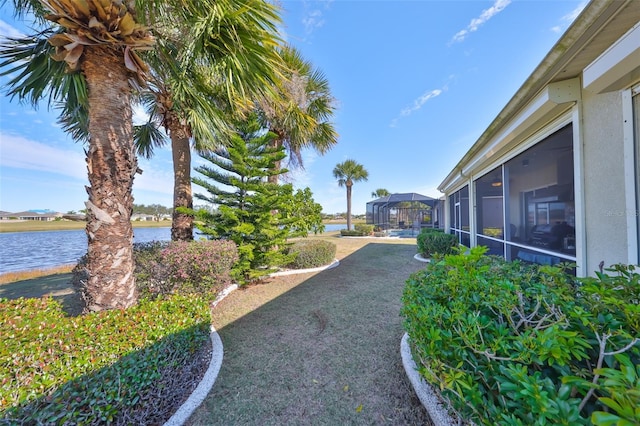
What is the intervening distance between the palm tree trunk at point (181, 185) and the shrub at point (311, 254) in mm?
2975

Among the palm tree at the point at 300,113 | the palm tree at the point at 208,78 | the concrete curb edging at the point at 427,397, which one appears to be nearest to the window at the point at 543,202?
the concrete curb edging at the point at 427,397

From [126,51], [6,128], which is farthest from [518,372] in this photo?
[6,128]

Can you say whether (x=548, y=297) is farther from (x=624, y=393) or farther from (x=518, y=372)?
(x=624, y=393)

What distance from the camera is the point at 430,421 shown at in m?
1.83

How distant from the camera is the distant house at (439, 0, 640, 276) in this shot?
1650 millimetres

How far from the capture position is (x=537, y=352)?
3.24 feet

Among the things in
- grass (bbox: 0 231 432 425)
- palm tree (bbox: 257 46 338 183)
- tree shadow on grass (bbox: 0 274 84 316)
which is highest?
palm tree (bbox: 257 46 338 183)

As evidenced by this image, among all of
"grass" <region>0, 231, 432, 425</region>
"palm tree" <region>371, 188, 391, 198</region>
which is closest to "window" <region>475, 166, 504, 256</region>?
"grass" <region>0, 231, 432, 425</region>

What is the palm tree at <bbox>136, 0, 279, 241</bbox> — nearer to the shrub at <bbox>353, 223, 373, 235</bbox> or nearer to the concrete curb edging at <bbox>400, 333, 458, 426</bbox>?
the concrete curb edging at <bbox>400, 333, 458, 426</bbox>

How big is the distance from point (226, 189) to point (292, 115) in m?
2.99

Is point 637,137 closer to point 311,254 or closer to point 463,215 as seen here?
point 311,254

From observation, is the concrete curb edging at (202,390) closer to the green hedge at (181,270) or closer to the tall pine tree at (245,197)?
the green hedge at (181,270)

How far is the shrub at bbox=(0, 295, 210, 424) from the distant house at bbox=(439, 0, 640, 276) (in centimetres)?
401

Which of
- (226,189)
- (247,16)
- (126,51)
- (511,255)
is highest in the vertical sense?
(247,16)
